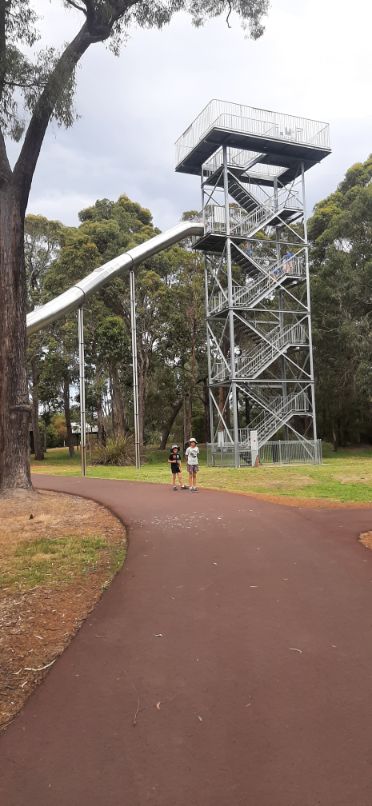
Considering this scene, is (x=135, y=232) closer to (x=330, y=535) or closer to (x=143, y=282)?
Answer: (x=143, y=282)

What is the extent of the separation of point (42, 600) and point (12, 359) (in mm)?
8702

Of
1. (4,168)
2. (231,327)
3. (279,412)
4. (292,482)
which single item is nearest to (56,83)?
(4,168)

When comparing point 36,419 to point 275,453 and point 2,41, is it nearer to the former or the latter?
point 275,453

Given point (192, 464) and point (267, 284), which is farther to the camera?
point (267, 284)

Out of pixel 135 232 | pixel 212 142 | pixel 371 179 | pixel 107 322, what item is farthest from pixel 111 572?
pixel 371 179

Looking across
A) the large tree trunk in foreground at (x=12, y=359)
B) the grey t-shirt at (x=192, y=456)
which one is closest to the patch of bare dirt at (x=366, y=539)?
the grey t-shirt at (x=192, y=456)

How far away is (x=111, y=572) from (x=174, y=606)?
1.49 metres

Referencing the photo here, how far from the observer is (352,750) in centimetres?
318

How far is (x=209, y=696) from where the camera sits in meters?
3.87

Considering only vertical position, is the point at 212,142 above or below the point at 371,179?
below

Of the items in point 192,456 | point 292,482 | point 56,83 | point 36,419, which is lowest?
point 292,482

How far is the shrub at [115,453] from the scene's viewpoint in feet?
93.9

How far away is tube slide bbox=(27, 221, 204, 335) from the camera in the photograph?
2275 centimetres

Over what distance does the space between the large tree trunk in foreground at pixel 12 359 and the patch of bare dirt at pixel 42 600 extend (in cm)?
274
